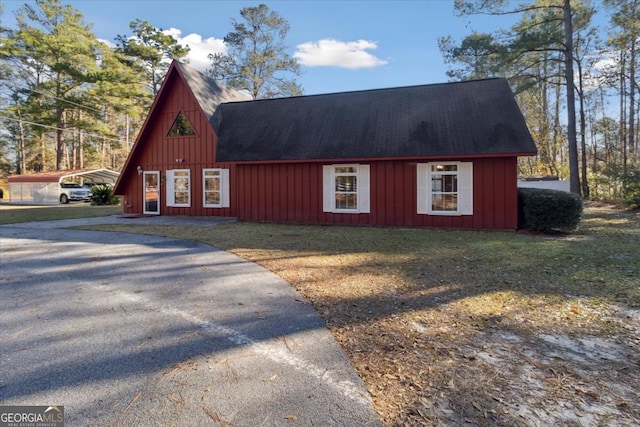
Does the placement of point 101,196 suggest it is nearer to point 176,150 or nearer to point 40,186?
point 40,186

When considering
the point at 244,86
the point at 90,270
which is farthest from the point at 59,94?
the point at 90,270

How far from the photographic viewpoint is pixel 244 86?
27172mm

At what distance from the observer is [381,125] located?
12.3 m

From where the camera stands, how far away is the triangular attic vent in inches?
583

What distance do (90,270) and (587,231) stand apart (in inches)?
467

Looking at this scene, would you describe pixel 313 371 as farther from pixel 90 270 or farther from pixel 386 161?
pixel 386 161

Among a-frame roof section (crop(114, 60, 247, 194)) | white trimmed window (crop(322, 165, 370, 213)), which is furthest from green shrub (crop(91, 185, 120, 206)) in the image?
white trimmed window (crop(322, 165, 370, 213))

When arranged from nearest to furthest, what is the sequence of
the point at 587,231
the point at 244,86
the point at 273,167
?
the point at 587,231
the point at 273,167
the point at 244,86

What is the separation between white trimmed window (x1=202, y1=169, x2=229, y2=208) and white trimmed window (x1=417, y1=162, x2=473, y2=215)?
24.5 feet

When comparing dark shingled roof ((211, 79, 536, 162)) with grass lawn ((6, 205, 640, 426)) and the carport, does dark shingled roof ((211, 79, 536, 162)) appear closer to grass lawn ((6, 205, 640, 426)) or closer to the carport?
grass lawn ((6, 205, 640, 426))

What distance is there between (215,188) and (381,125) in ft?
A: 22.8

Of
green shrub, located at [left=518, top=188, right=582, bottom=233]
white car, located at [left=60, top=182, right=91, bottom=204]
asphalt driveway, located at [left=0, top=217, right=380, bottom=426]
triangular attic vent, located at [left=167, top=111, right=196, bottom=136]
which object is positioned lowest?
asphalt driveway, located at [left=0, top=217, right=380, bottom=426]

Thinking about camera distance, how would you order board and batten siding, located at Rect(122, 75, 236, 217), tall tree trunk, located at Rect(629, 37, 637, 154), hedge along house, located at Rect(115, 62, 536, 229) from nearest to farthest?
hedge along house, located at Rect(115, 62, 536, 229), board and batten siding, located at Rect(122, 75, 236, 217), tall tree trunk, located at Rect(629, 37, 637, 154)

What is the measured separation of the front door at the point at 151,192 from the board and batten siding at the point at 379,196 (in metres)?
3.79
